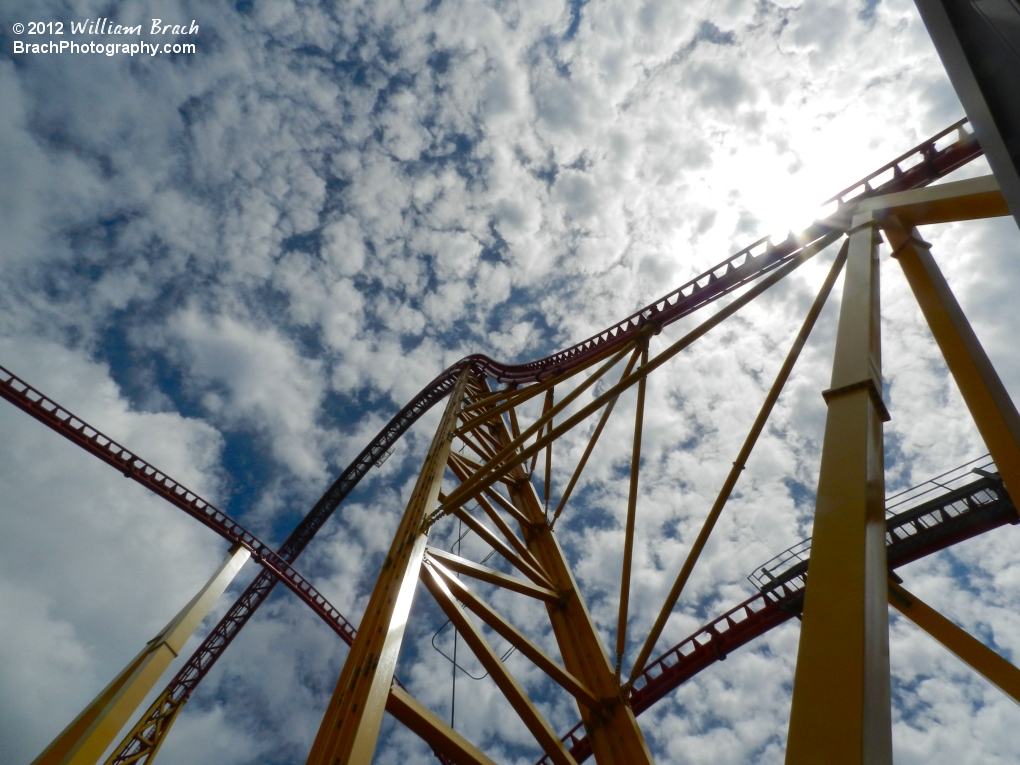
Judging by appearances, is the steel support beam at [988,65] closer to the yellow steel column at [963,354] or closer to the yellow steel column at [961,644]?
the yellow steel column at [963,354]

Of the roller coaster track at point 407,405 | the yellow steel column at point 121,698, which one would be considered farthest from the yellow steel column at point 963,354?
the yellow steel column at point 121,698

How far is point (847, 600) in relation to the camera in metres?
1.71

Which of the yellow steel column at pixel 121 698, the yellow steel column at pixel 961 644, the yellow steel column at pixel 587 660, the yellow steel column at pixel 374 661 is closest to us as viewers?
the yellow steel column at pixel 374 661

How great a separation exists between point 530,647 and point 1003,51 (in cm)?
499

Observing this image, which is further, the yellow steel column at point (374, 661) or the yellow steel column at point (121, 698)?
the yellow steel column at point (121, 698)

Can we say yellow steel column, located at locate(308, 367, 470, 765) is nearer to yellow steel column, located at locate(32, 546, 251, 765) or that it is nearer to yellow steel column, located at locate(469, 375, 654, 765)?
yellow steel column, located at locate(469, 375, 654, 765)

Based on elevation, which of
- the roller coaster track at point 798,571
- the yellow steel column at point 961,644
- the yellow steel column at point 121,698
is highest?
the roller coaster track at point 798,571

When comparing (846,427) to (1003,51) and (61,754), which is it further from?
(61,754)

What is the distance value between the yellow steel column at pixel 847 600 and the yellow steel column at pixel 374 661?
2715 mm

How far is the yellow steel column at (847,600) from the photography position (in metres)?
1.49

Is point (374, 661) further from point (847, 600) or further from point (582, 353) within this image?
point (582, 353)

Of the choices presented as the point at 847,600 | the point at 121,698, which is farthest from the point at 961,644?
the point at 121,698

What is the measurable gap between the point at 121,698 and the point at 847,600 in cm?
1088

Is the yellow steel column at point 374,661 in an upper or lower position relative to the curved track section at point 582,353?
lower
